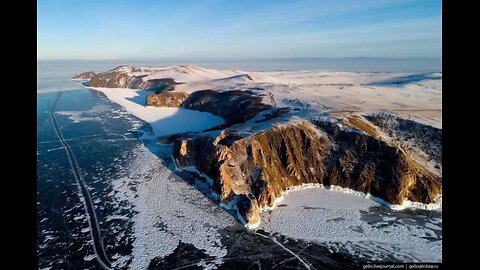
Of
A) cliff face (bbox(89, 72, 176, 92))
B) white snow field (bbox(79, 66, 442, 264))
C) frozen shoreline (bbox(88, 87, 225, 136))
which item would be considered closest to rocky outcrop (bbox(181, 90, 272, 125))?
frozen shoreline (bbox(88, 87, 225, 136))

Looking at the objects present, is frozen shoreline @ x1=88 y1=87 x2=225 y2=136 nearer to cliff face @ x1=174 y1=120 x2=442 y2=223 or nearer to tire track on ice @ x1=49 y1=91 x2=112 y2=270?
tire track on ice @ x1=49 y1=91 x2=112 y2=270

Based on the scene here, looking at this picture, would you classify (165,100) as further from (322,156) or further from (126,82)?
(322,156)

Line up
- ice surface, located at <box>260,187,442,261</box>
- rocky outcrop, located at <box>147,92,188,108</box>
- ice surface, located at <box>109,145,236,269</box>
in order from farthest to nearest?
rocky outcrop, located at <box>147,92,188,108</box> → ice surface, located at <box>260,187,442,261</box> → ice surface, located at <box>109,145,236,269</box>

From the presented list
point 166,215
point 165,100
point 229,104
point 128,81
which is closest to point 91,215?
point 166,215

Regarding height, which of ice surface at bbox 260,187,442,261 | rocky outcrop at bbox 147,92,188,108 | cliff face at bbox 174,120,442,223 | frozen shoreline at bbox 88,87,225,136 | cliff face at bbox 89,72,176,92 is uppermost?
cliff face at bbox 89,72,176,92

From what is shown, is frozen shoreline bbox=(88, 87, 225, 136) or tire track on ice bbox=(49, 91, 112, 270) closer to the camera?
tire track on ice bbox=(49, 91, 112, 270)
